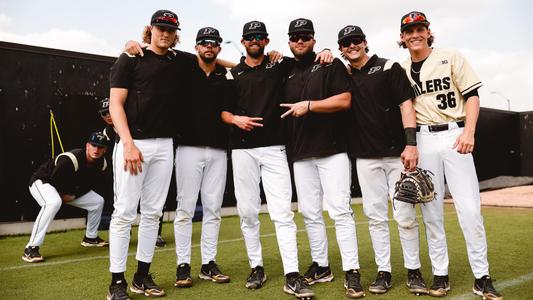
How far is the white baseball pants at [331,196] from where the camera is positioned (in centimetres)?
405

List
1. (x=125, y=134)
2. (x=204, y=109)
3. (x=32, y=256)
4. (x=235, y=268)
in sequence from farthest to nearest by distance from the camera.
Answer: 1. (x=32, y=256)
2. (x=235, y=268)
3. (x=204, y=109)
4. (x=125, y=134)

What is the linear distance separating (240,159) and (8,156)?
575 centimetres

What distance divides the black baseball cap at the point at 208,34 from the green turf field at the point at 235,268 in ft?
8.20

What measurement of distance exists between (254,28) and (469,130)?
7.22 feet

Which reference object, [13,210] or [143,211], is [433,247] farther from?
[13,210]

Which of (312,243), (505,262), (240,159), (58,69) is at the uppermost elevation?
(58,69)

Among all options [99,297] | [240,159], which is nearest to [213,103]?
[240,159]

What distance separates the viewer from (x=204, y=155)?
4422mm

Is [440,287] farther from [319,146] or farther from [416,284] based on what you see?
[319,146]

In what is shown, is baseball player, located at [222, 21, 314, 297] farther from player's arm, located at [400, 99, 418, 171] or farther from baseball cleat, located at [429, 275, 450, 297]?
baseball cleat, located at [429, 275, 450, 297]

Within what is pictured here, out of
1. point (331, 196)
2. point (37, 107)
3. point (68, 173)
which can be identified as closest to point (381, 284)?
point (331, 196)

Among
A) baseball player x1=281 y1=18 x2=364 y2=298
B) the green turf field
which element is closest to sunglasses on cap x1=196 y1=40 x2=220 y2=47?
baseball player x1=281 y1=18 x2=364 y2=298

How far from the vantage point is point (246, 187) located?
432 centimetres

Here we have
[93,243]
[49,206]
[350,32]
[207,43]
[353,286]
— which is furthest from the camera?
[93,243]
